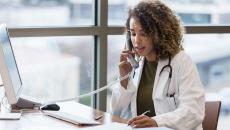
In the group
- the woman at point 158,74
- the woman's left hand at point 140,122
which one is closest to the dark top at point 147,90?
the woman at point 158,74

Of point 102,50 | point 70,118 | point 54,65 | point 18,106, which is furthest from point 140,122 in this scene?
point 54,65

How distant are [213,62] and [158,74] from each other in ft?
5.11

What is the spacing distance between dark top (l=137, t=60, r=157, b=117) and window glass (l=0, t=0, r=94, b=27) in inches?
38.8

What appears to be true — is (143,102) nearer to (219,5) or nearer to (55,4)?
(55,4)

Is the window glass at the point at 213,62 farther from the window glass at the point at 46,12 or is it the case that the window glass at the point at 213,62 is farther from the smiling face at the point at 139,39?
the smiling face at the point at 139,39

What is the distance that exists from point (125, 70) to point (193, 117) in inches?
21.3

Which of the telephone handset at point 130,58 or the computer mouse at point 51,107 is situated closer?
the computer mouse at point 51,107

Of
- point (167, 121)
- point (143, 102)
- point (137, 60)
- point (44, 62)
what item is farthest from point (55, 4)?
point (167, 121)

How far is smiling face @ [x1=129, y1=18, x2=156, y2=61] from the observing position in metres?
2.50

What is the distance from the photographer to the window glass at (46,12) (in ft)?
10.8

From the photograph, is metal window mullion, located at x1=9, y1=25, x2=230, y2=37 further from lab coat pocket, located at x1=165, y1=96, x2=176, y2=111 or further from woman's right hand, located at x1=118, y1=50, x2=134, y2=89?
lab coat pocket, located at x1=165, y1=96, x2=176, y2=111

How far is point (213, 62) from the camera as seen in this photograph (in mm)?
3975

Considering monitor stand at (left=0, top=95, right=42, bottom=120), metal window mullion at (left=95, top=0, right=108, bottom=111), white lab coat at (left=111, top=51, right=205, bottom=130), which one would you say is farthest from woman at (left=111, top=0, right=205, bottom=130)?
metal window mullion at (left=95, top=0, right=108, bottom=111)

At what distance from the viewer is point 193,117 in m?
2.36
